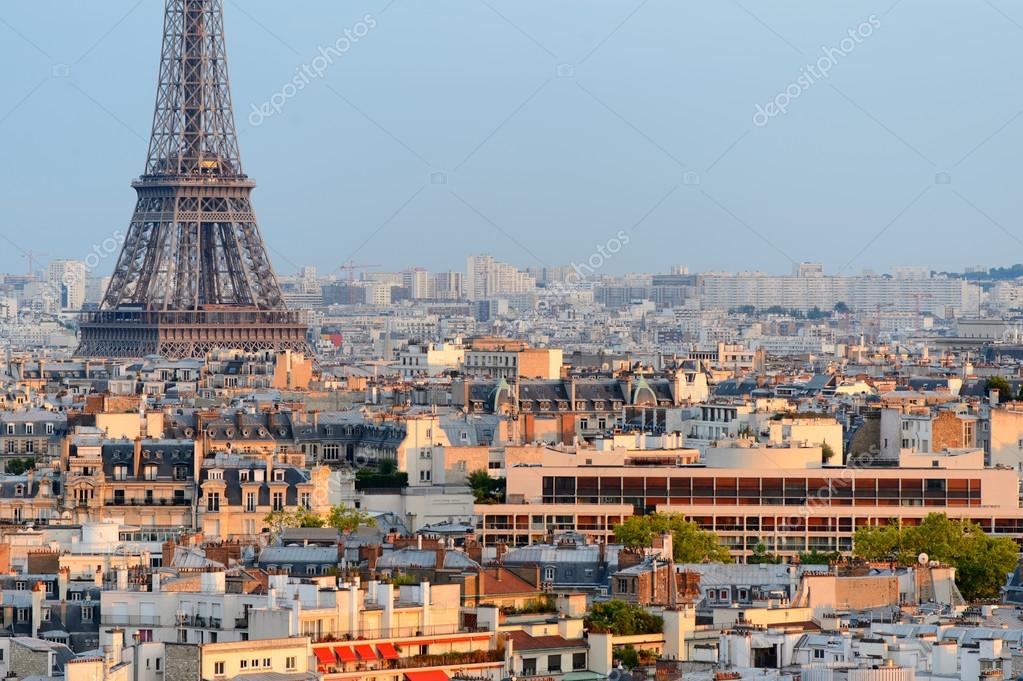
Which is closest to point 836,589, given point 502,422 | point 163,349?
point 502,422

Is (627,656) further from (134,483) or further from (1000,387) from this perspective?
(1000,387)

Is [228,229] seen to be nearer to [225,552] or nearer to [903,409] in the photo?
[903,409]

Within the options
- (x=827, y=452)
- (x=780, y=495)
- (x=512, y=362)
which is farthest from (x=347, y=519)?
(x=512, y=362)

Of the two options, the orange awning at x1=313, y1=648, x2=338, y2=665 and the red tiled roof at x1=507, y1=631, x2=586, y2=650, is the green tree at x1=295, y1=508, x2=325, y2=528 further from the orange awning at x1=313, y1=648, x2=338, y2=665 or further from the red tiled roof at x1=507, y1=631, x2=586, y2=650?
the orange awning at x1=313, y1=648, x2=338, y2=665

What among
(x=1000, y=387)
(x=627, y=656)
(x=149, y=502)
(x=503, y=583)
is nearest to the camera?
(x=627, y=656)

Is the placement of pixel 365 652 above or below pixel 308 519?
below

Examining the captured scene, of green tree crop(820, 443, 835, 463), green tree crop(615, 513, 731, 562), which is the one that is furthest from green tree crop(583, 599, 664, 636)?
green tree crop(820, 443, 835, 463)
